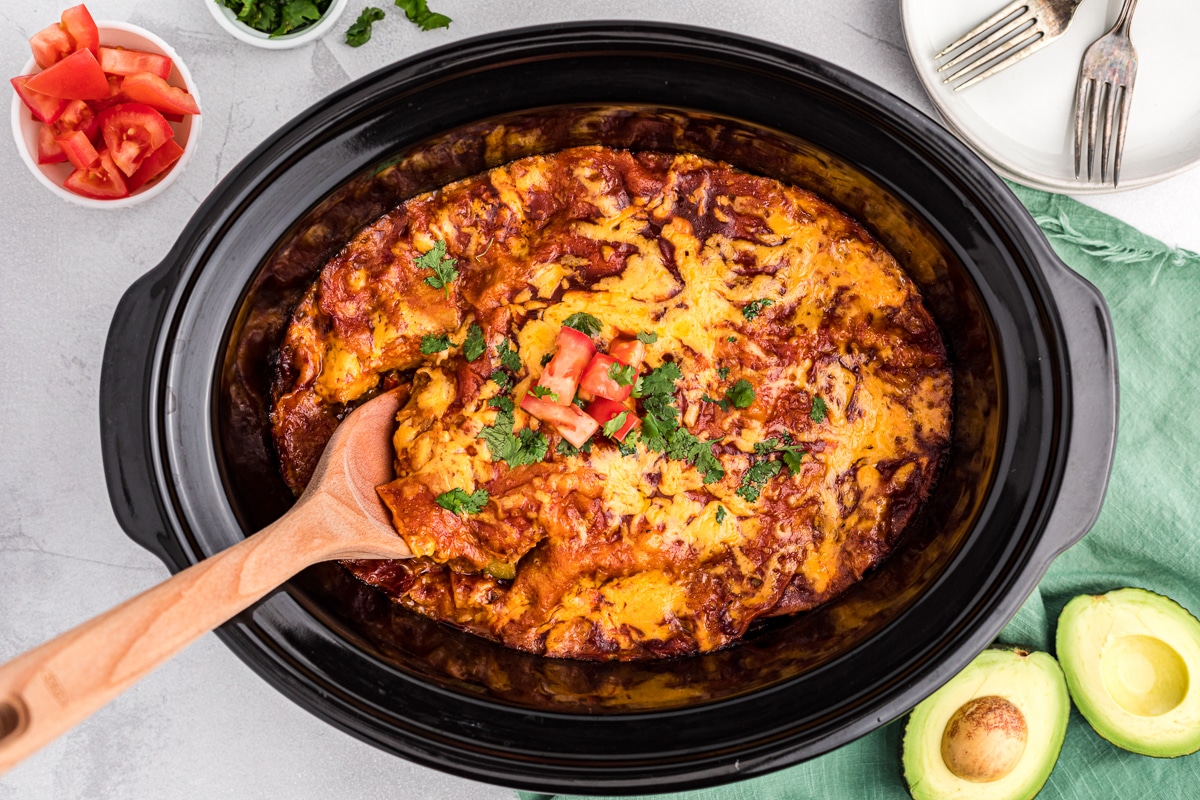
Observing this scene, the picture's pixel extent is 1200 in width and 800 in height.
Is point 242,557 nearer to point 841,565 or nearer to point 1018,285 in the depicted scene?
point 841,565

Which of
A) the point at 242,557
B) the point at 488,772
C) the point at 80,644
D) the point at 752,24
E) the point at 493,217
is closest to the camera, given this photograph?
the point at 80,644

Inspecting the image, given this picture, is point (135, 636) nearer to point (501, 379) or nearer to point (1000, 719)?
point (501, 379)

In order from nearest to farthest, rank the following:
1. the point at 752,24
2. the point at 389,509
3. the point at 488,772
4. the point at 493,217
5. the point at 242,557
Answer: the point at 242,557, the point at 488,772, the point at 389,509, the point at 493,217, the point at 752,24

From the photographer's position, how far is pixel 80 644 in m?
1.96

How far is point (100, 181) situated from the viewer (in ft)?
10.6

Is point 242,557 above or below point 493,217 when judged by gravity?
below

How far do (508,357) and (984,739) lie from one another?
2111mm

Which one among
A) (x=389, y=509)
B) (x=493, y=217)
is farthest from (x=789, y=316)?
(x=389, y=509)

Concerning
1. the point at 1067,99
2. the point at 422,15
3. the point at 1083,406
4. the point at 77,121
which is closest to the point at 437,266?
the point at 422,15

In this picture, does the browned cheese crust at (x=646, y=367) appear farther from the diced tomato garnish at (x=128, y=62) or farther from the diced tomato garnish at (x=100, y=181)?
the diced tomato garnish at (x=128, y=62)

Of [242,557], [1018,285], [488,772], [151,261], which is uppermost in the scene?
[1018,285]

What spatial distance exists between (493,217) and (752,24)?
48.9 inches

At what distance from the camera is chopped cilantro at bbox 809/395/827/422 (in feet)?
9.89

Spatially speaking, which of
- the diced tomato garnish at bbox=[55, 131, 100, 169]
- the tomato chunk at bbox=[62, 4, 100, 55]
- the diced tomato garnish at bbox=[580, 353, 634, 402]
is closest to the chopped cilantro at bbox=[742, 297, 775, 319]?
the diced tomato garnish at bbox=[580, 353, 634, 402]
